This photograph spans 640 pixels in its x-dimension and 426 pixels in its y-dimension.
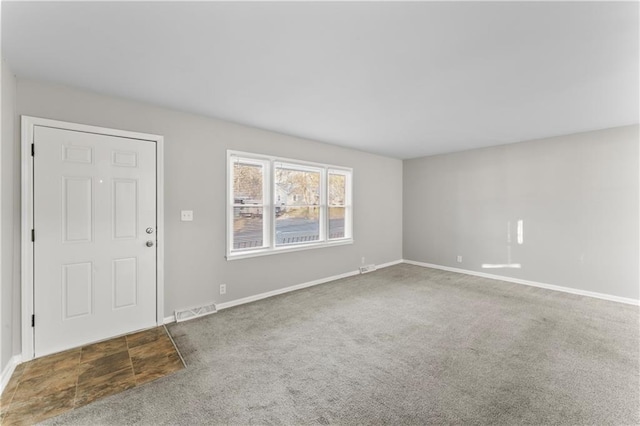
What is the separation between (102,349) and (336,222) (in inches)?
148

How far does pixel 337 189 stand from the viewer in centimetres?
527

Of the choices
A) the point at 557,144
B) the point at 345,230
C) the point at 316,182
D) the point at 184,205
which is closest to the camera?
the point at 184,205

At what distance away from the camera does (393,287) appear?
4.60 metres

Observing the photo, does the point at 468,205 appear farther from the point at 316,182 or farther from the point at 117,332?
the point at 117,332

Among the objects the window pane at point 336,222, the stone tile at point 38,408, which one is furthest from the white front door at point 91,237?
the window pane at point 336,222

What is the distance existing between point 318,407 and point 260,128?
344 cm

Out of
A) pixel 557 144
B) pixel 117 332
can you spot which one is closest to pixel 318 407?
pixel 117 332

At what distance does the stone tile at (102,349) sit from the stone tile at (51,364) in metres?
0.06

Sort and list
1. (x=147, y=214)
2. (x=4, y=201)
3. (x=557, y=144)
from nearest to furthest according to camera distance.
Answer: (x=4, y=201), (x=147, y=214), (x=557, y=144)

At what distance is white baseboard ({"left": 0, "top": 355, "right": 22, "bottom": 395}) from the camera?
6.69 feet

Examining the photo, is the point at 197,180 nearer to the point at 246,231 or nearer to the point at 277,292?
the point at 246,231

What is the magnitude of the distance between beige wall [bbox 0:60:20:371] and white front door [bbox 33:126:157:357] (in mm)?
123

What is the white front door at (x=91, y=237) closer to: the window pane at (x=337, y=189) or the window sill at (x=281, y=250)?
the window sill at (x=281, y=250)

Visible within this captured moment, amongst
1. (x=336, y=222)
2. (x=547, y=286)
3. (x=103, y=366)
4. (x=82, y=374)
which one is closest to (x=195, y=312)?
(x=103, y=366)
